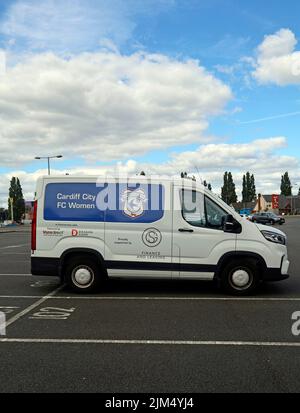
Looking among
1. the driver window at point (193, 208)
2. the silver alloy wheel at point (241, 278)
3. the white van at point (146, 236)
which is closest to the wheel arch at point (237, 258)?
the white van at point (146, 236)

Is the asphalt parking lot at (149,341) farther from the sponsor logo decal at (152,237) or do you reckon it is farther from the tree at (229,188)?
the tree at (229,188)

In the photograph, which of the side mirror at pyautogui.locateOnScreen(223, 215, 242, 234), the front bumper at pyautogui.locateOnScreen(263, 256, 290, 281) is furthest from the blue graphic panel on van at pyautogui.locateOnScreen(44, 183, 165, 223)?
the front bumper at pyautogui.locateOnScreen(263, 256, 290, 281)

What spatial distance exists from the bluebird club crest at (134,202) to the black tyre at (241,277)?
6.13 ft

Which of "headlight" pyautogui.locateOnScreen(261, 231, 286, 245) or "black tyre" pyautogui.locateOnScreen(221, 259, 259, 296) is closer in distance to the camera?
"black tyre" pyautogui.locateOnScreen(221, 259, 259, 296)

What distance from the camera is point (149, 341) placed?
534 centimetres

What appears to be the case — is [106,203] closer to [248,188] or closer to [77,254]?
[77,254]

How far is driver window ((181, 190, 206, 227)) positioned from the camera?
8.03 metres

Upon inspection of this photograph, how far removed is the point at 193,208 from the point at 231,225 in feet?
2.43

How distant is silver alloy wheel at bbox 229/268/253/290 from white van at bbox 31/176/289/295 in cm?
2

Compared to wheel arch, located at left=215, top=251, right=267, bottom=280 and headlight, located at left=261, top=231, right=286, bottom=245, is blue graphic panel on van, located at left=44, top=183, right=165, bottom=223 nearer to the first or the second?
wheel arch, located at left=215, top=251, right=267, bottom=280

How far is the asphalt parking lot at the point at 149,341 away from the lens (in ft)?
13.5
